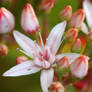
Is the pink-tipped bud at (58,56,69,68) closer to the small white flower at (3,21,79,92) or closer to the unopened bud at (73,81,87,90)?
the small white flower at (3,21,79,92)

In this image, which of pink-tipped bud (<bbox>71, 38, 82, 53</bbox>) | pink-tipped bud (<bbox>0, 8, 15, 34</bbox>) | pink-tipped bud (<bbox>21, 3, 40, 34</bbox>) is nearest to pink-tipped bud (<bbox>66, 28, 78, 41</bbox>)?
pink-tipped bud (<bbox>71, 38, 82, 53</bbox>)

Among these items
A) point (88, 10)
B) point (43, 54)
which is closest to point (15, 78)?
point (43, 54)

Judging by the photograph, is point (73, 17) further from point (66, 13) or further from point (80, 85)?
point (80, 85)

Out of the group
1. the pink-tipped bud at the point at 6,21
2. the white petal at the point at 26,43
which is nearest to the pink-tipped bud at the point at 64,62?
the white petal at the point at 26,43

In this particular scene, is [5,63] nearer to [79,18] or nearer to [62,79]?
[62,79]

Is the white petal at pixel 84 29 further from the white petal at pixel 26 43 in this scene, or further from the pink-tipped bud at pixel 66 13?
the white petal at pixel 26 43

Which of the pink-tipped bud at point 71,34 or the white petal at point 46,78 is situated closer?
the white petal at point 46,78
